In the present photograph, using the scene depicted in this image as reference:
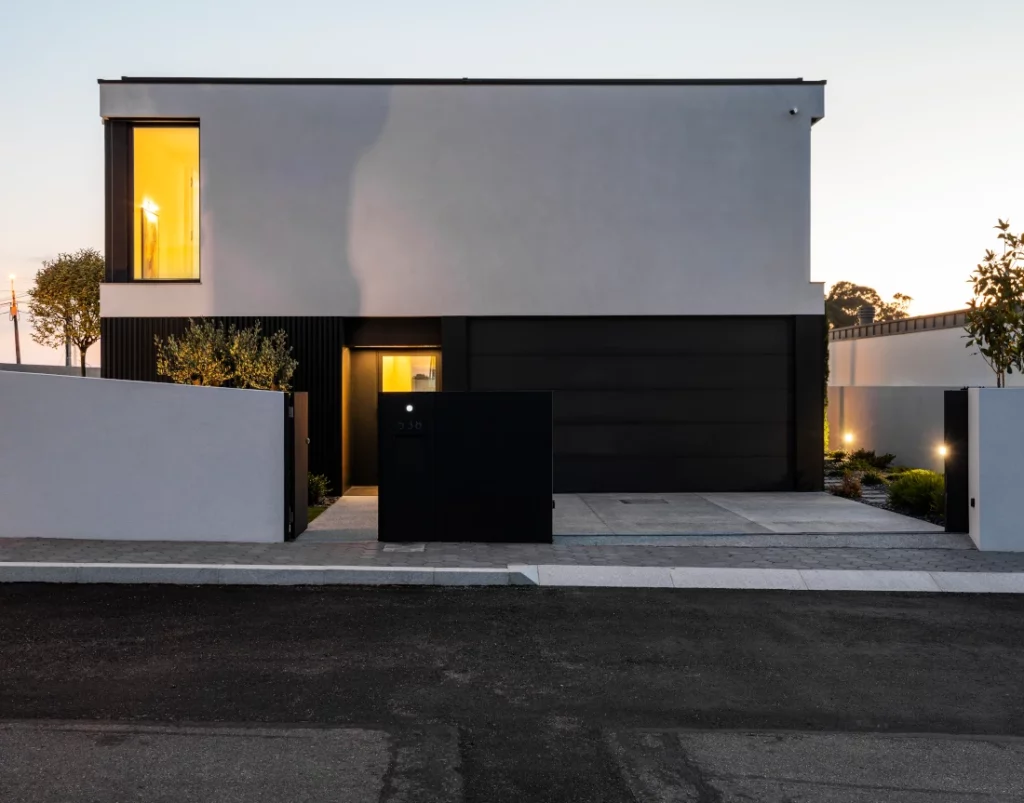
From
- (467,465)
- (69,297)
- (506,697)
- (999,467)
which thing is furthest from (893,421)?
(69,297)

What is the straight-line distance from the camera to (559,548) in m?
9.93

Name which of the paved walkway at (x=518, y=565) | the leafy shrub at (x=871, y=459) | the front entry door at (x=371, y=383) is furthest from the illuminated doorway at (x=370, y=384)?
the leafy shrub at (x=871, y=459)

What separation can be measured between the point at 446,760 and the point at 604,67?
17.1m

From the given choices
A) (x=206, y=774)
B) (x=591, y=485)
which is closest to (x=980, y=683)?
(x=206, y=774)

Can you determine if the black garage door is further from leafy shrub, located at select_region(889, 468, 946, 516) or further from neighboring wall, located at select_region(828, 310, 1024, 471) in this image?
neighboring wall, located at select_region(828, 310, 1024, 471)

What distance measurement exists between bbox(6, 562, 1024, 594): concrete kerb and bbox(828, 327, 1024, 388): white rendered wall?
44.7ft

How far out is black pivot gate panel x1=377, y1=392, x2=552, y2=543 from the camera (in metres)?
10.2

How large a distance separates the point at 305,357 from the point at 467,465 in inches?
235

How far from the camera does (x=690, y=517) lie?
40.4 ft

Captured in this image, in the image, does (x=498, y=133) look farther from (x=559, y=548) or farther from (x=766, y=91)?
(x=559, y=548)

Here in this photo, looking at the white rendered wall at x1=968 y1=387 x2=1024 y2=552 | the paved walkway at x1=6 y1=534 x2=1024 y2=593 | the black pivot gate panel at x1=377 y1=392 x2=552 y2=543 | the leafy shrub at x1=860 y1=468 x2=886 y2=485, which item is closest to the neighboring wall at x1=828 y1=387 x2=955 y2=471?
the leafy shrub at x1=860 y1=468 x2=886 y2=485

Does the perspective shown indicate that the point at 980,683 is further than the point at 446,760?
Yes

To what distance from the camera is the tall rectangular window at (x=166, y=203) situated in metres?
15.1

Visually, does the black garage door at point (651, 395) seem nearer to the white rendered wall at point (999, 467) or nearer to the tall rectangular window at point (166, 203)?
the tall rectangular window at point (166, 203)
